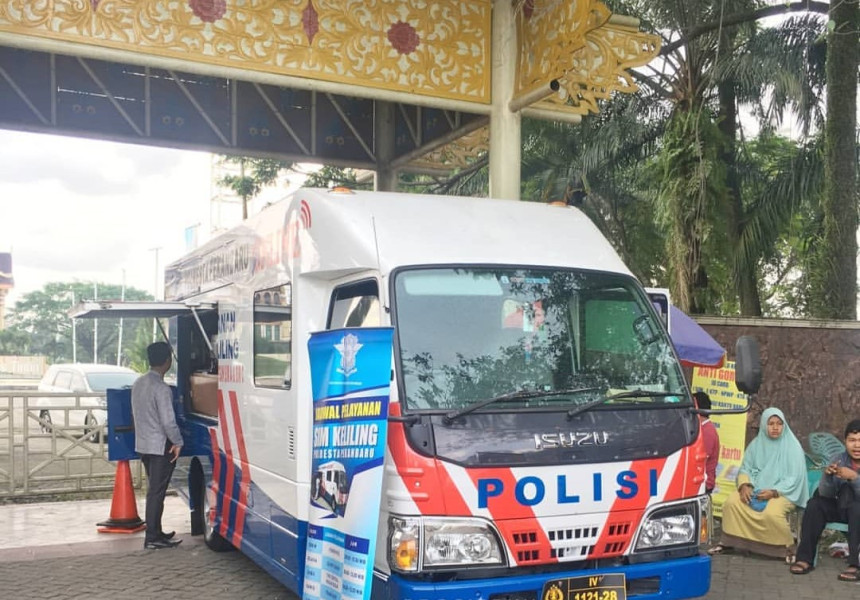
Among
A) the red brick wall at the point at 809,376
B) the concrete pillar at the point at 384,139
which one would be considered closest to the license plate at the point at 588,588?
the red brick wall at the point at 809,376

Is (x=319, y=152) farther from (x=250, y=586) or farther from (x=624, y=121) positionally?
(x=624, y=121)

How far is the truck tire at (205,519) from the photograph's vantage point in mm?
7539

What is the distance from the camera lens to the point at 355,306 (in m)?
4.91

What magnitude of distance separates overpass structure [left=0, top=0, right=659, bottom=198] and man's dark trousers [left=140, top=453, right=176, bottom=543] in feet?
10.6

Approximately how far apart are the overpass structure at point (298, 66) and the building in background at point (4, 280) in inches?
3291

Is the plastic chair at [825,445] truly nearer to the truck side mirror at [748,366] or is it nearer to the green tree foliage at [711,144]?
the truck side mirror at [748,366]

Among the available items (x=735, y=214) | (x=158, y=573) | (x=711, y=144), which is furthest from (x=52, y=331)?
(x=158, y=573)

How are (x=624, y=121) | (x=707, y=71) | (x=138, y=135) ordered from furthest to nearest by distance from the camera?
1. (x=624, y=121)
2. (x=707, y=71)
3. (x=138, y=135)

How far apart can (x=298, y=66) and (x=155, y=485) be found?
3687 millimetres

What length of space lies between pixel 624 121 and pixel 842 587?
12.8m

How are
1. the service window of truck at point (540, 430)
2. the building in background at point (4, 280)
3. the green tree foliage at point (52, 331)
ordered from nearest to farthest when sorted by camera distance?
the service window of truck at point (540, 430), the green tree foliage at point (52, 331), the building in background at point (4, 280)

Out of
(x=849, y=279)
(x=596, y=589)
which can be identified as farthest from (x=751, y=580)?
(x=849, y=279)

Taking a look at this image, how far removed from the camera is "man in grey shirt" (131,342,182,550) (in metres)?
7.61

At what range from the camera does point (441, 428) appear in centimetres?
420
